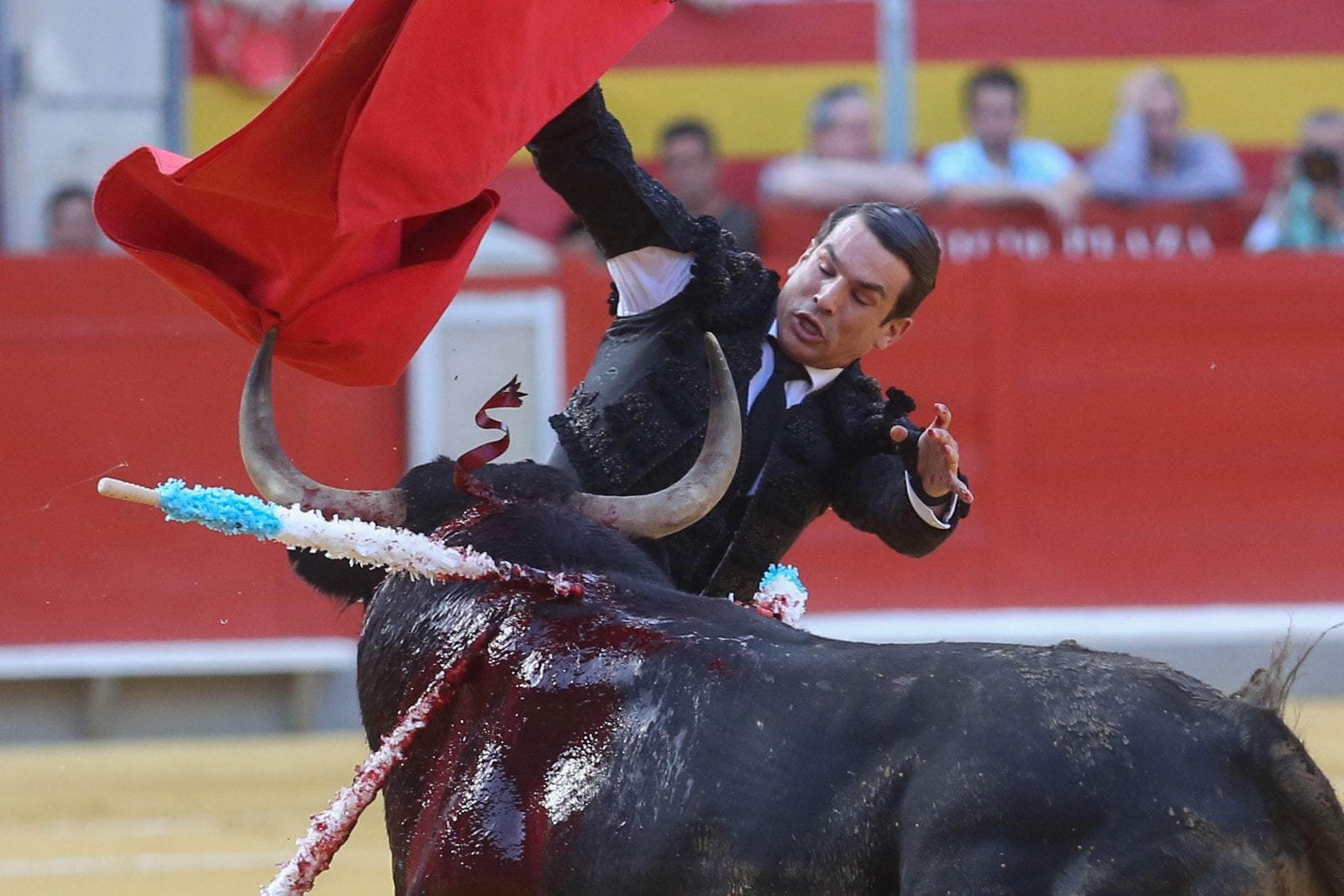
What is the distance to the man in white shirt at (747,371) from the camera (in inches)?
98.1

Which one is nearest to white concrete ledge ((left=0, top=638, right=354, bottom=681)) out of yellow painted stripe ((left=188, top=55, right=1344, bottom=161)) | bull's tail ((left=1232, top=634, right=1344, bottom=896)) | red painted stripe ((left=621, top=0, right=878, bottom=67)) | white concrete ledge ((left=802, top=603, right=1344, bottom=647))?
white concrete ledge ((left=802, top=603, right=1344, bottom=647))

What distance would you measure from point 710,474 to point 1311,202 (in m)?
5.51

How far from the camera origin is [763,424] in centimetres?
257

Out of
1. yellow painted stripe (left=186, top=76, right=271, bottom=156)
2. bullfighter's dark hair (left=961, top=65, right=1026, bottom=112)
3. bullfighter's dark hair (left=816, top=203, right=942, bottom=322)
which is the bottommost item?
bullfighter's dark hair (left=816, top=203, right=942, bottom=322)

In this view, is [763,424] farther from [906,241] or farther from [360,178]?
[360,178]

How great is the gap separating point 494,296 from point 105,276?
4.02 feet

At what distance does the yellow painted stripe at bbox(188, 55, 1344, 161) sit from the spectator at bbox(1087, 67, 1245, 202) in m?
0.84

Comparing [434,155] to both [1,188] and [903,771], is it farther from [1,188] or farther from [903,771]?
[1,188]

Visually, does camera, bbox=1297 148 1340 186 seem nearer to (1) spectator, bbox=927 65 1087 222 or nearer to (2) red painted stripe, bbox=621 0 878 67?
(1) spectator, bbox=927 65 1087 222

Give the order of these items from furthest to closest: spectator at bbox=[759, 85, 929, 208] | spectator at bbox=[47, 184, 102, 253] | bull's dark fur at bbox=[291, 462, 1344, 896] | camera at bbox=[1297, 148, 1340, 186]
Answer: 1. camera at bbox=[1297, 148, 1340, 186]
2. spectator at bbox=[759, 85, 929, 208]
3. spectator at bbox=[47, 184, 102, 253]
4. bull's dark fur at bbox=[291, 462, 1344, 896]

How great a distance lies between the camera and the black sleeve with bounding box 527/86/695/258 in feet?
8.23

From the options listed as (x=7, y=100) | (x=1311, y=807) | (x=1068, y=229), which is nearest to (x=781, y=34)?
(x=1068, y=229)

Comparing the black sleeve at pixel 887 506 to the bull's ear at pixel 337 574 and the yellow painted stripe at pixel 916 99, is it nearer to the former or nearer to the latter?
the bull's ear at pixel 337 574

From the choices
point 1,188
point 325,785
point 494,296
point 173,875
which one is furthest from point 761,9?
point 173,875
